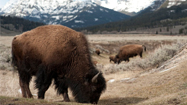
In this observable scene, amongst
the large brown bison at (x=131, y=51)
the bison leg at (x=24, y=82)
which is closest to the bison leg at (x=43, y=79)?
the bison leg at (x=24, y=82)

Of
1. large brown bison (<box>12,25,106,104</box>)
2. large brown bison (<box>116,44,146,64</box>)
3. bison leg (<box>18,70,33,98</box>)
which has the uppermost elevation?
large brown bison (<box>12,25,106,104</box>)

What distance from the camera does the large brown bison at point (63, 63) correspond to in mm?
7516

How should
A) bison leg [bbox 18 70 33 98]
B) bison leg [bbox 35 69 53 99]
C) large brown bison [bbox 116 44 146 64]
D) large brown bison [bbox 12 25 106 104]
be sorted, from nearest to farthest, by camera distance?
large brown bison [bbox 12 25 106 104], bison leg [bbox 35 69 53 99], bison leg [bbox 18 70 33 98], large brown bison [bbox 116 44 146 64]

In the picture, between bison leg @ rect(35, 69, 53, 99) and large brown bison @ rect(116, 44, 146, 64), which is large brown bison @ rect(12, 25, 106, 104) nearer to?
bison leg @ rect(35, 69, 53, 99)

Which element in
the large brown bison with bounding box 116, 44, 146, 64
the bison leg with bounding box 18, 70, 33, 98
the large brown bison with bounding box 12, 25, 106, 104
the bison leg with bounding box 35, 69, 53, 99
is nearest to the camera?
the large brown bison with bounding box 12, 25, 106, 104

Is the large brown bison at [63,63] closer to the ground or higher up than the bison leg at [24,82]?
higher up

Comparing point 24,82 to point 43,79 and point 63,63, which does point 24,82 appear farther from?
point 63,63

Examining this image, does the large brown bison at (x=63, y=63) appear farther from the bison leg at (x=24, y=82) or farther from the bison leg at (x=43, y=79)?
the bison leg at (x=24, y=82)

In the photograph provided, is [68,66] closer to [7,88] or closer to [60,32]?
[60,32]

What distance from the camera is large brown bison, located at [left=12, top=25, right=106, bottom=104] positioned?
7.52 meters

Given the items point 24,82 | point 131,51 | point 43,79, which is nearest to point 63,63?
point 43,79

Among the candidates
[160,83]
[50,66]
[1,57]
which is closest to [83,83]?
[50,66]

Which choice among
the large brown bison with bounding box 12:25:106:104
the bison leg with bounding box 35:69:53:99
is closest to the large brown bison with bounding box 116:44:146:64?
the large brown bison with bounding box 12:25:106:104

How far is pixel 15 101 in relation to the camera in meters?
6.18
